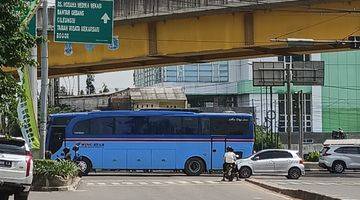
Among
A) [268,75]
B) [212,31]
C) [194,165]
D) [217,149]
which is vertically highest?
[212,31]

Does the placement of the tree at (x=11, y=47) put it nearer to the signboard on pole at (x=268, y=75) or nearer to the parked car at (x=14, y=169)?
the parked car at (x=14, y=169)

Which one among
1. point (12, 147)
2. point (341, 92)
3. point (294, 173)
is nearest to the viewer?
point (12, 147)

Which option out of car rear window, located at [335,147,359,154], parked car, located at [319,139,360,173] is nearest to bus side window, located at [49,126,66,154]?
parked car, located at [319,139,360,173]

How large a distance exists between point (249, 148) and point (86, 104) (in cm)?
3584

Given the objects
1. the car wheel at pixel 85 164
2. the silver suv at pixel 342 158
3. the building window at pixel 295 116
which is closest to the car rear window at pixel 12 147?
the car wheel at pixel 85 164

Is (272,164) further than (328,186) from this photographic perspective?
Yes

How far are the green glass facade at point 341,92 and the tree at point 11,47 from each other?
9022 cm

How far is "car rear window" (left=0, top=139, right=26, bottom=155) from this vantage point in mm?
15250

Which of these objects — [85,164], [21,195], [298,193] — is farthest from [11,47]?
[85,164]

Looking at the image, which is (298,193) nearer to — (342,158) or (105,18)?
(105,18)

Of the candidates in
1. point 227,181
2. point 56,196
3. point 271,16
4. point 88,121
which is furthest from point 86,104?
point 56,196

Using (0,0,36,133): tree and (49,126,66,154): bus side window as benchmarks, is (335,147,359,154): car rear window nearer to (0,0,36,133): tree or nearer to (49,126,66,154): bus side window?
(49,126,66,154): bus side window

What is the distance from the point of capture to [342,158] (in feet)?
136

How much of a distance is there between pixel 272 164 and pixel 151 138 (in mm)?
6954
